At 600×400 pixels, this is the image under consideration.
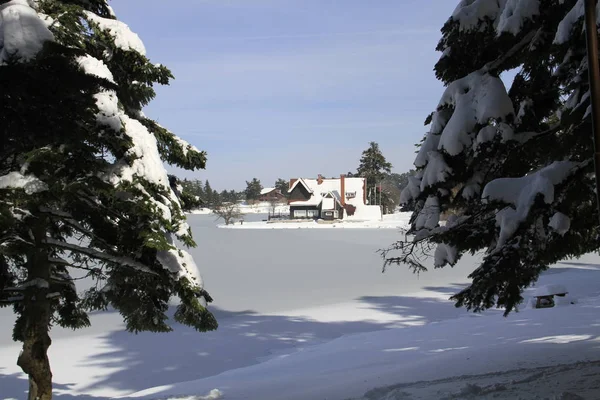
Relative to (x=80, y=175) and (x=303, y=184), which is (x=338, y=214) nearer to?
(x=303, y=184)

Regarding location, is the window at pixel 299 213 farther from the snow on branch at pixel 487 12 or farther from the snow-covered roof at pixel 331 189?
the snow on branch at pixel 487 12

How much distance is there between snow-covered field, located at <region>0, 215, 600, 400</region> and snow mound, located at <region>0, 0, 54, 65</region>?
19.2ft

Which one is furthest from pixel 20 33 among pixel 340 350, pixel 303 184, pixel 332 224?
pixel 303 184

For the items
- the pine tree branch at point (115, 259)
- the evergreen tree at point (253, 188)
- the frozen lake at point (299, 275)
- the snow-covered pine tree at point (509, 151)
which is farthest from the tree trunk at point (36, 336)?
the evergreen tree at point (253, 188)

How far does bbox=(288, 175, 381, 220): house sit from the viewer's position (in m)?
83.4

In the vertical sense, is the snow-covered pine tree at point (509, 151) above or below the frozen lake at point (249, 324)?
above

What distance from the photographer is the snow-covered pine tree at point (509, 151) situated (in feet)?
15.7

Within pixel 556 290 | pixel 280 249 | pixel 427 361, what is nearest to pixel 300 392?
pixel 427 361

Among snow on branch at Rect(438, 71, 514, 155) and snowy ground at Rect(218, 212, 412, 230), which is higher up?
snow on branch at Rect(438, 71, 514, 155)

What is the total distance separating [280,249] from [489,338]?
104 ft

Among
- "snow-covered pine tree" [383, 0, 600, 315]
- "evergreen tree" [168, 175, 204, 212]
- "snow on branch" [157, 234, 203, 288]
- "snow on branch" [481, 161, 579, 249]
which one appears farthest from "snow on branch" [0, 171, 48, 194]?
"snow on branch" [481, 161, 579, 249]

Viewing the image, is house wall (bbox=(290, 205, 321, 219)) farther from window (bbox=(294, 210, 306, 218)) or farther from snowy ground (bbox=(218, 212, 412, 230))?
snowy ground (bbox=(218, 212, 412, 230))

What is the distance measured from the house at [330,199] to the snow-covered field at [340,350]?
57.4 meters

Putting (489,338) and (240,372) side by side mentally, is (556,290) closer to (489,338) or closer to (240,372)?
(489,338)
